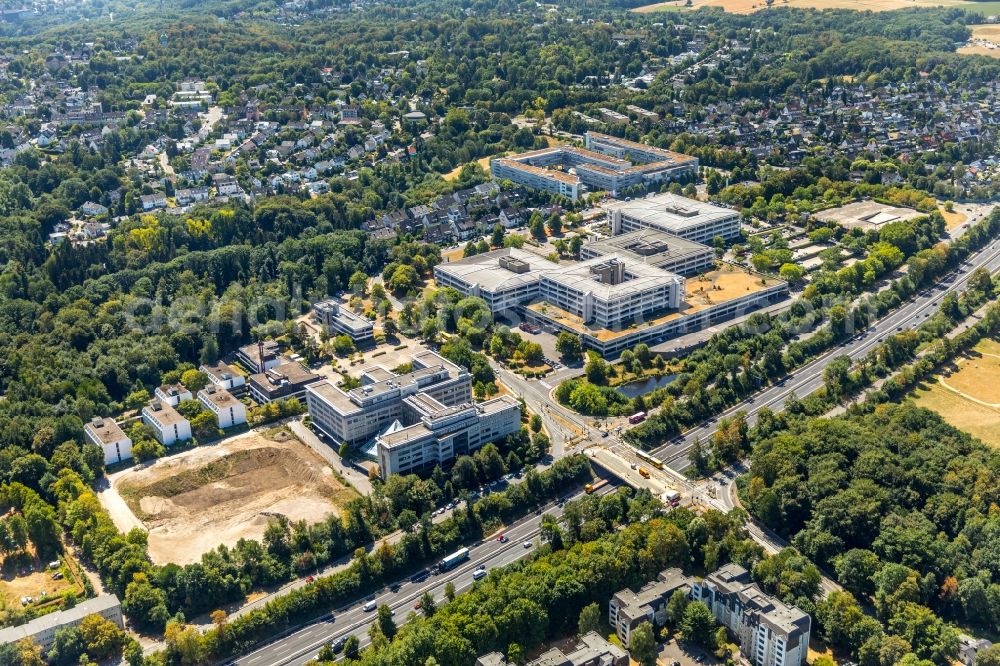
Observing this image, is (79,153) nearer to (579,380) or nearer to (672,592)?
(579,380)

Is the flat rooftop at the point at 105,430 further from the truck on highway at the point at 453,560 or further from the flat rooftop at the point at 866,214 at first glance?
the flat rooftop at the point at 866,214

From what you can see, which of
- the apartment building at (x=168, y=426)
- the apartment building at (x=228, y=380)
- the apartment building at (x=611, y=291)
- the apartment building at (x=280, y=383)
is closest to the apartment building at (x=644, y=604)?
the apartment building at (x=280, y=383)

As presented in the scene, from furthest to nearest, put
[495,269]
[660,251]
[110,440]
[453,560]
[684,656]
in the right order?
[660,251]
[495,269]
[110,440]
[453,560]
[684,656]

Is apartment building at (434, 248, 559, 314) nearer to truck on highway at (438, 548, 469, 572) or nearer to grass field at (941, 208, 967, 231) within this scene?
truck on highway at (438, 548, 469, 572)

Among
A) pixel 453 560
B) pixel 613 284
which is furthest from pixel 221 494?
pixel 613 284

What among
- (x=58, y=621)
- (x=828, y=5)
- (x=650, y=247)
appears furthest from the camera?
(x=828, y=5)

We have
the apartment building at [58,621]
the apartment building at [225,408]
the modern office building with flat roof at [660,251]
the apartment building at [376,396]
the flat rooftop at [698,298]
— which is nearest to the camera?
the apartment building at [58,621]

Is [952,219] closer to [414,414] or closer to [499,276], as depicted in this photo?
[499,276]
